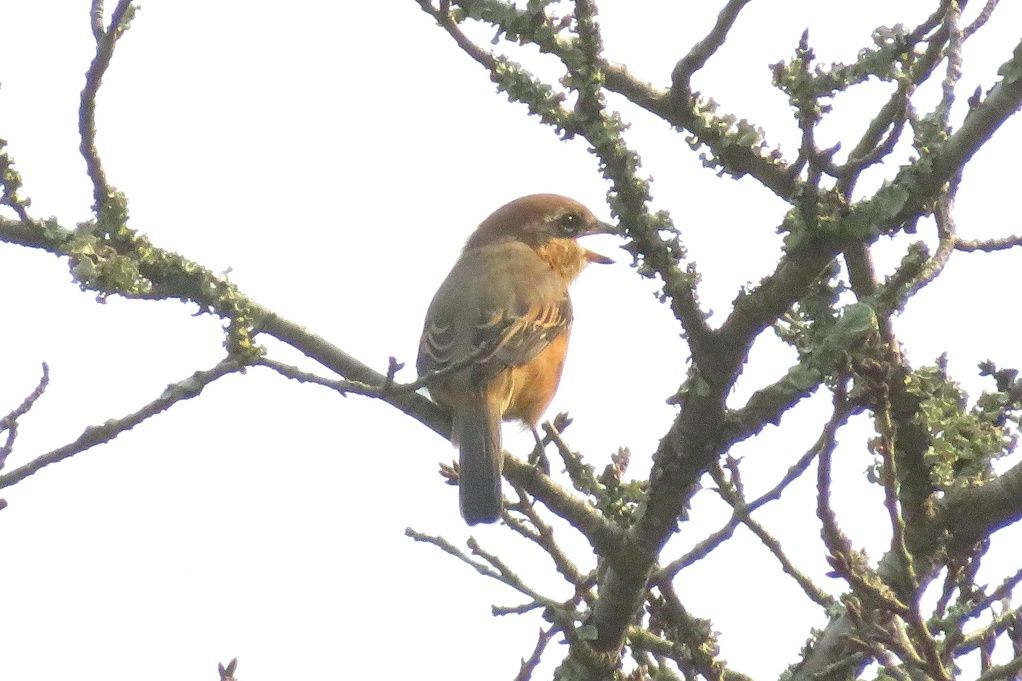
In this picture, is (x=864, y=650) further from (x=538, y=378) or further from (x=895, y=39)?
(x=538, y=378)

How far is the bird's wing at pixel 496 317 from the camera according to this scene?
6723 mm

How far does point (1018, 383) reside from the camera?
4.40 metres

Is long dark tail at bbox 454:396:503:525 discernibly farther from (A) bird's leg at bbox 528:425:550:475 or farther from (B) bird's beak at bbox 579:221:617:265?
(B) bird's beak at bbox 579:221:617:265

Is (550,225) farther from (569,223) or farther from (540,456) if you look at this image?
(540,456)

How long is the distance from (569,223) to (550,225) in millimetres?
111

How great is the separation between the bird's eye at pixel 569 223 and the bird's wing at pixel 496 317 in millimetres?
554

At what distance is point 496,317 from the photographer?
6.99 meters

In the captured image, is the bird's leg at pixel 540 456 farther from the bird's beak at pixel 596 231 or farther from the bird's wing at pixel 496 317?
the bird's beak at pixel 596 231

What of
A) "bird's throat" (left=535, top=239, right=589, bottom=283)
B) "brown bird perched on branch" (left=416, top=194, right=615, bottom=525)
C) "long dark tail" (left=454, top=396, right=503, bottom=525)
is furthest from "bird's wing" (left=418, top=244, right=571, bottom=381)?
"long dark tail" (left=454, top=396, right=503, bottom=525)

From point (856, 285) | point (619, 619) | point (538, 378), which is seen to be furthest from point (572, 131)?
point (538, 378)

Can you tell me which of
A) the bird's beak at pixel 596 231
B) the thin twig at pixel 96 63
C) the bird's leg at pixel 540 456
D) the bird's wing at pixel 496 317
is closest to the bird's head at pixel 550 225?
the bird's beak at pixel 596 231

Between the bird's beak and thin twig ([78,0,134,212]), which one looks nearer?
thin twig ([78,0,134,212])

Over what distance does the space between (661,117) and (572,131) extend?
1.14m

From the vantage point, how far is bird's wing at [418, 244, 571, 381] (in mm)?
6723
